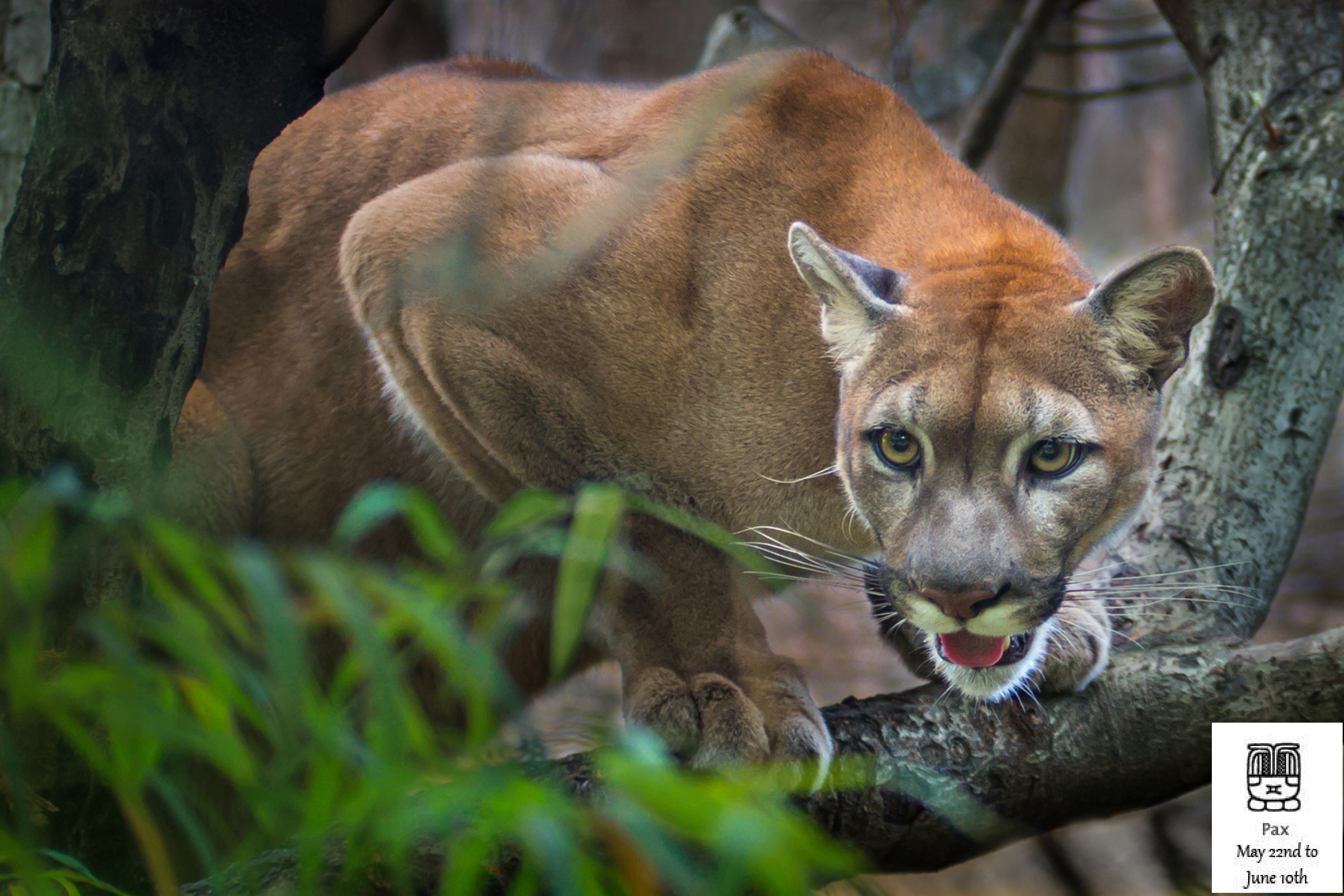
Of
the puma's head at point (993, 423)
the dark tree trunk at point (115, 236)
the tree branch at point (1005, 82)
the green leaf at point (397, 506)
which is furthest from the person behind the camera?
the tree branch at point (1005, 82)

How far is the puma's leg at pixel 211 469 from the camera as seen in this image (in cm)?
277

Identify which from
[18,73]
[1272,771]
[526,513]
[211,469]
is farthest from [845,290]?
[18,73]

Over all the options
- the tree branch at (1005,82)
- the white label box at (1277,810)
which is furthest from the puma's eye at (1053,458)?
the tree branch at (1005,82)

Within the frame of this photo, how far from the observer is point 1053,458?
2.23 m

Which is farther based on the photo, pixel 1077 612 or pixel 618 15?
pixel 618 15

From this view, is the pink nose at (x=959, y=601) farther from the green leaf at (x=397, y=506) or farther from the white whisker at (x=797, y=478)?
the green leaf at (x=397, y=506)

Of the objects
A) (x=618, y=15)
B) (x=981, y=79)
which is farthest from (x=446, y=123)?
(x=618, y=15)

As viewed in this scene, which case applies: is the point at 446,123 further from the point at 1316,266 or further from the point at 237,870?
the point at 1316,266

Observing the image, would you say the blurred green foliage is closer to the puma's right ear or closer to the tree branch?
the puma's right ear

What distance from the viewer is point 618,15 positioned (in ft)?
24.7

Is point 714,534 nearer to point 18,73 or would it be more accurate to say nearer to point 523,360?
point 523,360

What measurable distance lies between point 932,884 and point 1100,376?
2984mm

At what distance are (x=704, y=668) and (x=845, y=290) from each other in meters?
0.89

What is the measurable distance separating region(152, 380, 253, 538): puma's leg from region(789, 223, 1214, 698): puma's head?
1532mm
